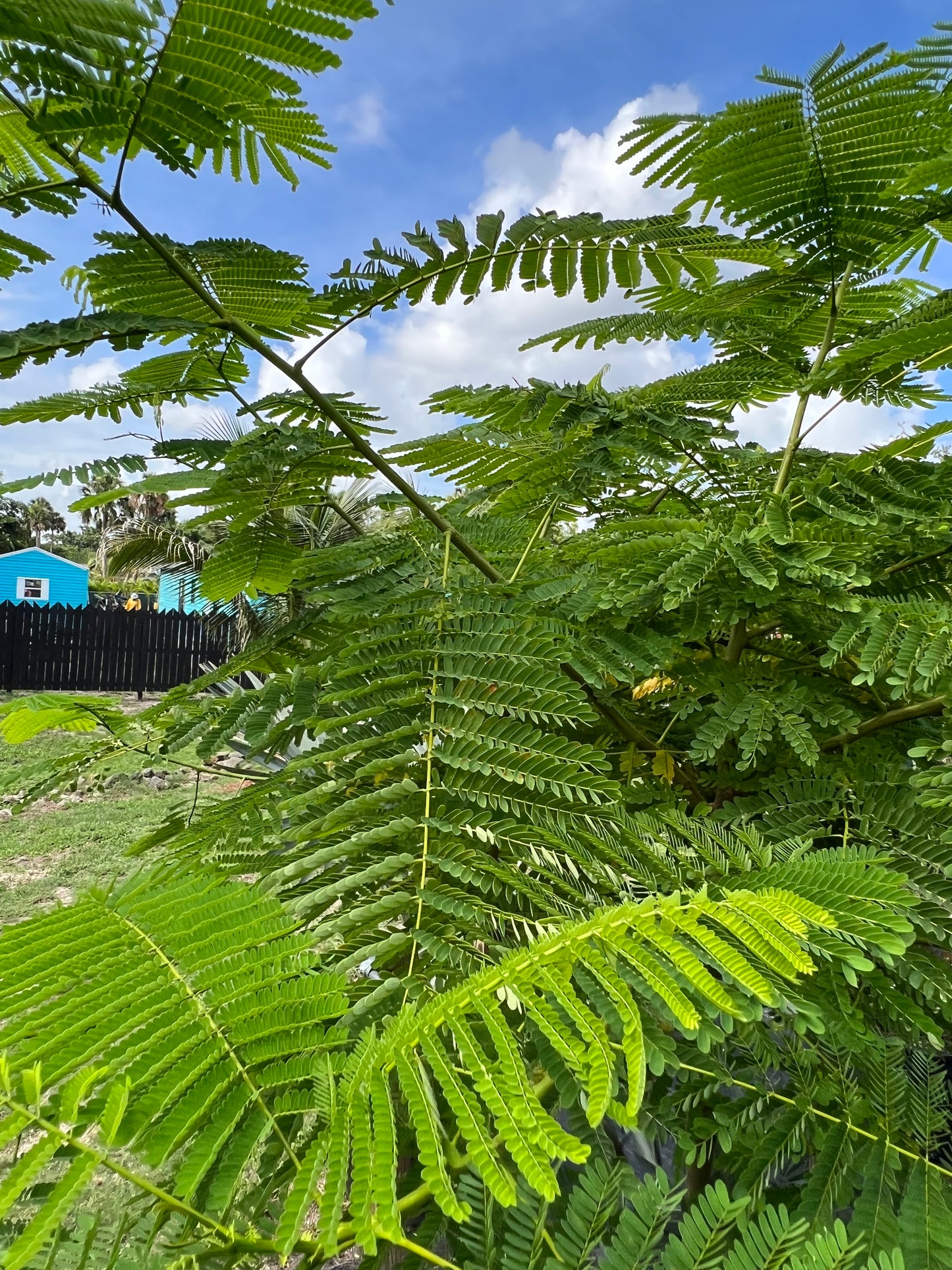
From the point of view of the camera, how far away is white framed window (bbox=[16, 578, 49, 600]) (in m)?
29.4

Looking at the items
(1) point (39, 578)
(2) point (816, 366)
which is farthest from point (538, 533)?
(1) point (39, 578)

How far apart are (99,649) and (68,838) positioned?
9773 mm

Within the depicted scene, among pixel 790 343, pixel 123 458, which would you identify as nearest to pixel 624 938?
pixel 123 458

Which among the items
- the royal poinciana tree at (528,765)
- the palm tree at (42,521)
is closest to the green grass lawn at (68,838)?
the royal poinciana tree at (528,765)

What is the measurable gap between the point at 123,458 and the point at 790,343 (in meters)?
1.34

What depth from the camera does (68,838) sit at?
659 cm

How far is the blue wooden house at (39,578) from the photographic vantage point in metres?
29.3

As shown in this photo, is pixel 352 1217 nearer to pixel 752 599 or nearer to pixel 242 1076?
pixel 242 1076

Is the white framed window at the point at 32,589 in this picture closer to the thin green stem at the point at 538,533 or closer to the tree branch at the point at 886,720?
the thin green stem at the point at 538,533

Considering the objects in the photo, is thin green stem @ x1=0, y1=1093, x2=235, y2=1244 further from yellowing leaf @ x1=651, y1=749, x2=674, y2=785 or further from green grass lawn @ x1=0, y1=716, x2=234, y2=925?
green grass lawn @ x1=0, y1=716, x2=234, y2=925

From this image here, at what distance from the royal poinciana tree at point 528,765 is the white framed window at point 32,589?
33285 mm

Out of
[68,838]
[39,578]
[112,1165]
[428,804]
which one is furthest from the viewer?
[39,578]

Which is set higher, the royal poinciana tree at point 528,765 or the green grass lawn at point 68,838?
the royal poinciana tree at point 528,765

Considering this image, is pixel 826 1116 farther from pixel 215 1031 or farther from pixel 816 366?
pixel 816 366
